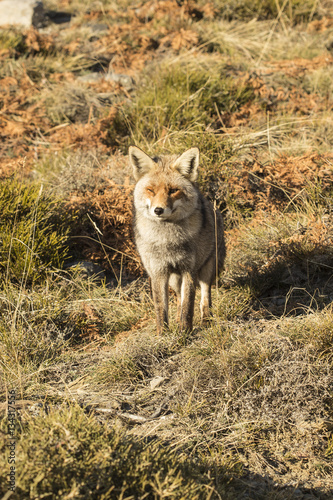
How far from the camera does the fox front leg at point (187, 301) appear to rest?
4.51 meters

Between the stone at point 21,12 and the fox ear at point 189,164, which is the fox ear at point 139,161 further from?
Answer: the stone at point 21,12

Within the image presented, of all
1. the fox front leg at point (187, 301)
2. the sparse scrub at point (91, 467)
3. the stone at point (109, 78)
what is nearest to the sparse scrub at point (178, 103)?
the stone at point (109, 78)

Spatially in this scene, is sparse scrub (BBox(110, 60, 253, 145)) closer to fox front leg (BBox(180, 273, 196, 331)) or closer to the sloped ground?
the sloped ground

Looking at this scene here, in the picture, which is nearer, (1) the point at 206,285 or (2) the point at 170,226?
(2) the point at 170,226

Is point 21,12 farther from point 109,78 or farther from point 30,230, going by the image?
point 30,230

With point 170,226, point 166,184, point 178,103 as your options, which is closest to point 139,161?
point 166,184

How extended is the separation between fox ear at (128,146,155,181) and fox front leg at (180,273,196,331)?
1.09 metres

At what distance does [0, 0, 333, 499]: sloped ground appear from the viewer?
3010mm

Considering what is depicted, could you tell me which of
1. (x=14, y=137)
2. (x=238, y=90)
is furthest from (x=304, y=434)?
(x=14, y=137)

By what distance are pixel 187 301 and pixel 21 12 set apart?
10.4 m

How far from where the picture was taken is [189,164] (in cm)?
441

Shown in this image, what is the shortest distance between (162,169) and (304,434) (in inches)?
102

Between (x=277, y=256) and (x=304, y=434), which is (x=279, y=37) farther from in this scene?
(x=304, y=434)

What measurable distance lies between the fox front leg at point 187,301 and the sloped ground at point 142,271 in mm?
197
